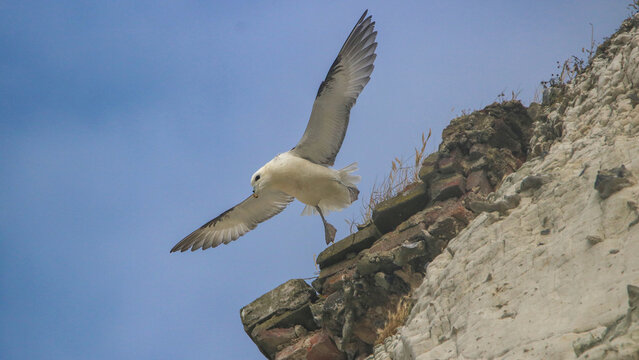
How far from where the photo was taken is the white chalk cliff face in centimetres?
357

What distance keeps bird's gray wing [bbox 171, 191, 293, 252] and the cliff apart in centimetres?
300

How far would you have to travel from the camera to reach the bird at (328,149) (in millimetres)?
9312

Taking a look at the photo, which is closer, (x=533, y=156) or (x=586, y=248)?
(x=586, y=248)

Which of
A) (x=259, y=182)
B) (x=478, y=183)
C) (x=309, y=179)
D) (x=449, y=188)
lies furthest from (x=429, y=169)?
(x=259, y=182)

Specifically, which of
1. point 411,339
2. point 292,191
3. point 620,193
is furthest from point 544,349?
point 292,191

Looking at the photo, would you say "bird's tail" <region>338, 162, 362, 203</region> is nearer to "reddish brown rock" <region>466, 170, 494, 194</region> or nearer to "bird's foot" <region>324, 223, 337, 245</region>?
"bird's foot" <region>324, 223, 337, 245</region>

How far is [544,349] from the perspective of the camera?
365 cm

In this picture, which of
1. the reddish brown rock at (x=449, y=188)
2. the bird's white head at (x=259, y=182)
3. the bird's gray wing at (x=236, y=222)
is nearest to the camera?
the reddish brown rock at (x=449, y=188)

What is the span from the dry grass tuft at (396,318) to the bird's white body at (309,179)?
11.7ft

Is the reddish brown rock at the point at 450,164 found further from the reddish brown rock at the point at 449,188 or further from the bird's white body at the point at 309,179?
the bird's white body at the point at 309,179

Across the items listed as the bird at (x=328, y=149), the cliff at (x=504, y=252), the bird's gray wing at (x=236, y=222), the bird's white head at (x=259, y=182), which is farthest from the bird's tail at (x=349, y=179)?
the cliff at (x=504, y=252)

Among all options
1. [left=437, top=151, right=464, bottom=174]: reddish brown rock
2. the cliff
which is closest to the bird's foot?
the cliff

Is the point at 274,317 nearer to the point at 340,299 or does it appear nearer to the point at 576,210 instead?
the point at 340,299

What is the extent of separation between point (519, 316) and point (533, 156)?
8.10 ft
